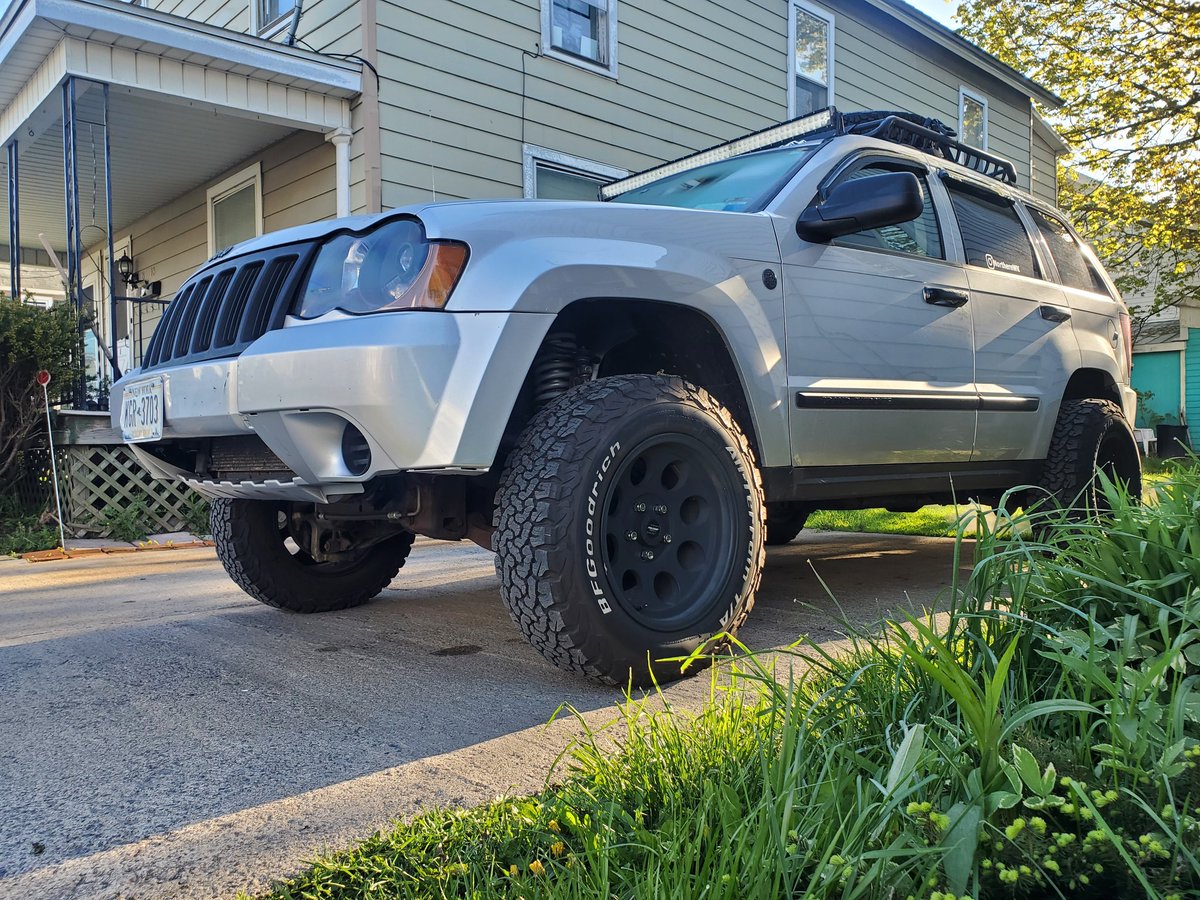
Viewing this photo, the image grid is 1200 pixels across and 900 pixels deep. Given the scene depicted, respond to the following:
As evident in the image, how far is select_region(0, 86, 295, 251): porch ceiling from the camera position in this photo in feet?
26.0

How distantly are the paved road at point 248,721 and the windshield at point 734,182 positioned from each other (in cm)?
152

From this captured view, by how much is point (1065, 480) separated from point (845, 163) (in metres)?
1.98

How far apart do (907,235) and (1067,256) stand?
171cm

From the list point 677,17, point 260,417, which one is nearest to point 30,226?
point 677,17

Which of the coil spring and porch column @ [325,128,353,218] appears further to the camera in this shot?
porch column @ [325,128,353,218]

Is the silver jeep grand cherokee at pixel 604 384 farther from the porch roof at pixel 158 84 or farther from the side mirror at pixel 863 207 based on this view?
the porch roof at pixel 158 84

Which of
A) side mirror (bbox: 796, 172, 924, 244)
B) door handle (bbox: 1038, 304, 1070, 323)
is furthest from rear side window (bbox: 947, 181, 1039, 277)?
side mirror (bbox: 796, 172, 924, 244)

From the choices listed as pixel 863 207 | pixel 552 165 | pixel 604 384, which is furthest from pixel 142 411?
pixel 552 165

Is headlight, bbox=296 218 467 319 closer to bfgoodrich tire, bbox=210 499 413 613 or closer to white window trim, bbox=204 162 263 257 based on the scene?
bfgoodrich tire, bbox=210 499 413 613

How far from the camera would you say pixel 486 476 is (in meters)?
2.75

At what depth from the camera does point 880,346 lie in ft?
11.2

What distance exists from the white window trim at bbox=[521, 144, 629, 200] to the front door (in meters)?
4.95

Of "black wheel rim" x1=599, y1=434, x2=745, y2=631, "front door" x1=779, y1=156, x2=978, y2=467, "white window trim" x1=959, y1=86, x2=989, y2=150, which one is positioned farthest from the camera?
"white window trim" x1=959, y1=86, x2=989, y2=150

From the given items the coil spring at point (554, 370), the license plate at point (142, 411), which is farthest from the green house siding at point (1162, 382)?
the license plate at point (142, 411)
